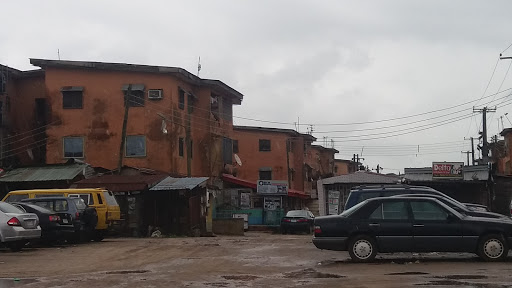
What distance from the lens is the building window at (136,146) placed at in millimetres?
40594

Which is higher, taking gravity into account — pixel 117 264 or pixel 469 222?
pixel 469 222

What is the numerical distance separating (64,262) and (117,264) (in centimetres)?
166

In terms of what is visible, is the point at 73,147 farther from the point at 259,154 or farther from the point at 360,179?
the point at 259,154

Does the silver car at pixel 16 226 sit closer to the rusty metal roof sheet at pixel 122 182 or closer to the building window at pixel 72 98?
the rusty metal roof sheet at pixel 122 182

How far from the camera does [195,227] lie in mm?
32000

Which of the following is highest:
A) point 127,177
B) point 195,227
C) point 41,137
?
point 41,137

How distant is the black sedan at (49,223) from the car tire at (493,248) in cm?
1346

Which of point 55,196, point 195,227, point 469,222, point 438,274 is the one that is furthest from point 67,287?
point 195,227

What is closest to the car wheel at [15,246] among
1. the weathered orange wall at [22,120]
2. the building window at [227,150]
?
the weathered orange wall at [22,120]

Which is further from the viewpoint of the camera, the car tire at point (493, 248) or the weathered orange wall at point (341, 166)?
the weathered orange wall at point (341, 166)

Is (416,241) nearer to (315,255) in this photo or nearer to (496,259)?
(496,259)

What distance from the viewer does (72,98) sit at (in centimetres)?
4091

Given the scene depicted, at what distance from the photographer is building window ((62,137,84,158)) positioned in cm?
4094

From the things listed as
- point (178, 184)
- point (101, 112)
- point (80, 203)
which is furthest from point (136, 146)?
point (80, 203)
